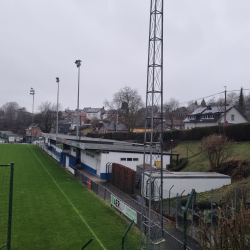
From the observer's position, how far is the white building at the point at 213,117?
5156cm

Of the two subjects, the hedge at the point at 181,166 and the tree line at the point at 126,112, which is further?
the tree line at the point at 126,112

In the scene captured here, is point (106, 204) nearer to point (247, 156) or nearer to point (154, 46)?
point (154, 46)

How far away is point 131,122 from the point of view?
59.9 metres

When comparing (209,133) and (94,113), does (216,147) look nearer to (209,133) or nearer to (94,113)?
(209,133)

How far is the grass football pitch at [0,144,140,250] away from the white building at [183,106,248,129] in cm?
3401

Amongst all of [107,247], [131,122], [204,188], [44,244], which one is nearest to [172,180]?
[204,188]

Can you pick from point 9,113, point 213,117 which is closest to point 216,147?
point 213,117

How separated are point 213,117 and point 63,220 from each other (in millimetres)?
44582

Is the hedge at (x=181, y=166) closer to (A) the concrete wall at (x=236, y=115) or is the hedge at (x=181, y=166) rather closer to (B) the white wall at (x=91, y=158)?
(B) the white wall at (x=91, y=158)

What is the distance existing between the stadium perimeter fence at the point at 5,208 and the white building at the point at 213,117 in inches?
1405

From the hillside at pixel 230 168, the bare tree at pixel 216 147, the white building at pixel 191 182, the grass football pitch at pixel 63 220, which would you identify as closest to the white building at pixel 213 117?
the hillside at pixel 230 168

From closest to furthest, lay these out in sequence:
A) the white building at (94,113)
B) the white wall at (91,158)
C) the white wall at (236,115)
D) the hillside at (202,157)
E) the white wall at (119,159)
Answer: the hillside at (202,157)
the white wall at (119,159)
the white wall at (91,158)
the white wall at (236,115)
the white building at (94,113)

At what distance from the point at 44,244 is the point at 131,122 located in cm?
4826

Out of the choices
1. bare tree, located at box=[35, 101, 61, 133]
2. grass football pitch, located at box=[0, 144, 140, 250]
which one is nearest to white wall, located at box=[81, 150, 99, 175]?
grass football pitch, located at box=[0, 144, 140, 250]
